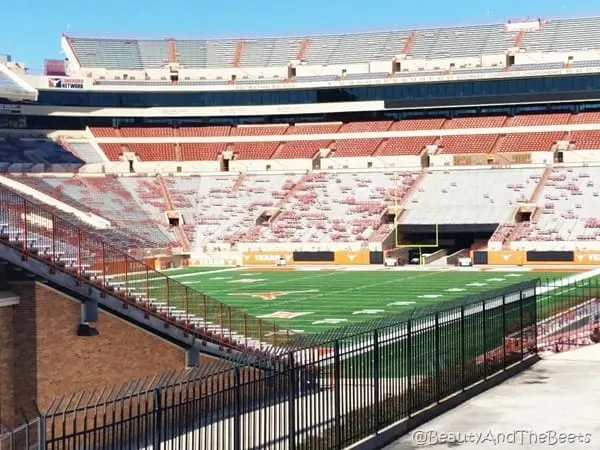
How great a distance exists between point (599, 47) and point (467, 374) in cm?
5866

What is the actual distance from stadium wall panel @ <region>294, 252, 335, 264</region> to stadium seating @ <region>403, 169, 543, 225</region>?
5.22m

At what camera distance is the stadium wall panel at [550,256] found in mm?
51344

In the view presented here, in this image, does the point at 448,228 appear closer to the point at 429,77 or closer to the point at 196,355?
the point at 429,77

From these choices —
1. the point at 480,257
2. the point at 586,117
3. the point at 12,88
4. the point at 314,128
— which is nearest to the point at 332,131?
the point at 314,128

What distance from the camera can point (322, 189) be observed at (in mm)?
65750

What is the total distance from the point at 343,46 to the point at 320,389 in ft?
226

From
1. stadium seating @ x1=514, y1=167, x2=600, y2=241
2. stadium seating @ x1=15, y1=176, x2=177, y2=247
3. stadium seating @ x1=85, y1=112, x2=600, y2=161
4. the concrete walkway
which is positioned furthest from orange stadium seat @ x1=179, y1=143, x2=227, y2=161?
the concrete walkway

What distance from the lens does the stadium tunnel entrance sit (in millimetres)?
56531

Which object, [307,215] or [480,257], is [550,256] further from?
[307,215]

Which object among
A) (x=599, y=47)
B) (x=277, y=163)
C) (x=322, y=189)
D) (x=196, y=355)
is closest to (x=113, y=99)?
(x=277, y=163)

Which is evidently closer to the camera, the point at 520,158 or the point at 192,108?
the point at 520,158

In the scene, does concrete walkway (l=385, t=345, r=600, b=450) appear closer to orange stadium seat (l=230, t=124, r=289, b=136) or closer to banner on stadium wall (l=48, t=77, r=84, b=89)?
orange stadium seat (l=230, t=124, r=289, b=136)

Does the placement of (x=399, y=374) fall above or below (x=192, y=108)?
below

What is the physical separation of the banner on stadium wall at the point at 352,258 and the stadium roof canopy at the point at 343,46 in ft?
77.6
